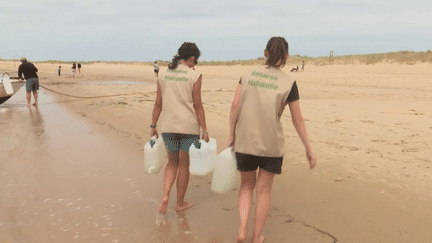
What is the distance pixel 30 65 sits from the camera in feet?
41.3

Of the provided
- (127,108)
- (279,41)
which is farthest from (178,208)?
(127,108)

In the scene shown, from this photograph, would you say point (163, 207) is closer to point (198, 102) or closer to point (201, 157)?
point (201, 157)

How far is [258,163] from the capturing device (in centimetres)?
305

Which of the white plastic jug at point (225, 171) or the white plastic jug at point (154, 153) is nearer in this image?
the white plastic jug at point (225, 171)

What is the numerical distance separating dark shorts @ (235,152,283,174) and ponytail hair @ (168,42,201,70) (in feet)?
3.78

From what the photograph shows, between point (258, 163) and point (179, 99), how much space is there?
108 cm

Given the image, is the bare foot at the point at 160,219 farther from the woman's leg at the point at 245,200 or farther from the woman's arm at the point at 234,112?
the woman's arm at the point at 234,112

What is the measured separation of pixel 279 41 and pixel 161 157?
186 cm

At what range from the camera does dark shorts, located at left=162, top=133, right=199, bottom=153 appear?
370 cm

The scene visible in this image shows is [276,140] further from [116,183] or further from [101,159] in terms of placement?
[101,159]

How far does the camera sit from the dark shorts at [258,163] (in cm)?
298

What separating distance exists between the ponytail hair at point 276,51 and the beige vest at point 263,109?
0.19 feet

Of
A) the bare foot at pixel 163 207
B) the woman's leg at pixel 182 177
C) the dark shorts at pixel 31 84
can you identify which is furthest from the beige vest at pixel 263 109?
the dark shorts at pixel 31 84

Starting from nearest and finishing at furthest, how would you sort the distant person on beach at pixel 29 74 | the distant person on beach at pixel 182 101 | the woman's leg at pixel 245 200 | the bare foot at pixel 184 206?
the woman's leg at pixel 245 200, the distant person on beach at pixel 182 101, the bare foot at pixel 184 206, the distant person on beach at pixel 29 74
